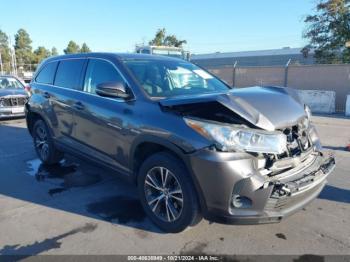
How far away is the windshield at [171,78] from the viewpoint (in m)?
4.06

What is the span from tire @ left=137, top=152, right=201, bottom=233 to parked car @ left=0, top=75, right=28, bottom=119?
9349 mm

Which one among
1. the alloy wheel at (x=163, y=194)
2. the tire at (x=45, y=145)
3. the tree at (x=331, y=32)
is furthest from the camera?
the tree at (x=331, y=32)

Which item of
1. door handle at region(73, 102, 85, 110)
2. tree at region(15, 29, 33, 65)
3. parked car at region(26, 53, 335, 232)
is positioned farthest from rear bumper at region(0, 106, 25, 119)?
tree at region(15, 29, 33, 65)

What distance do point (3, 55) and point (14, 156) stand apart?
66.5m

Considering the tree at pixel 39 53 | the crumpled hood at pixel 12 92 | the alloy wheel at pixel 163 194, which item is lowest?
the alloy wheel at pixel 163 194

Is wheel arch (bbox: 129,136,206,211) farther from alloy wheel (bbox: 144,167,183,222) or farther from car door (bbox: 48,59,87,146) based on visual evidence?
car door (bbox: 48,59,87,146)

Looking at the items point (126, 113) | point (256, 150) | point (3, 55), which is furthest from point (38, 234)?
point (3, 55)

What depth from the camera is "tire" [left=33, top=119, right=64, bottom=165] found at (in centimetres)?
590

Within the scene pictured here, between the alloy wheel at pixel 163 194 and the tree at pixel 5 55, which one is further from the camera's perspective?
the tree at pixel 5 55

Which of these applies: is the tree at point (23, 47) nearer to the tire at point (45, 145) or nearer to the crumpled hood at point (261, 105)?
the tire at point (45, 145)

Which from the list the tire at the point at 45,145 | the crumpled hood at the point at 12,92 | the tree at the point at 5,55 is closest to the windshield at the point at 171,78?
the tire at the point at 45,145

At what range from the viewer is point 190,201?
129 inches

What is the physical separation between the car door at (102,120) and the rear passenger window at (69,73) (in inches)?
9.8

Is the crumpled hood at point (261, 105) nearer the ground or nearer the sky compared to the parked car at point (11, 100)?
nearer the sky
